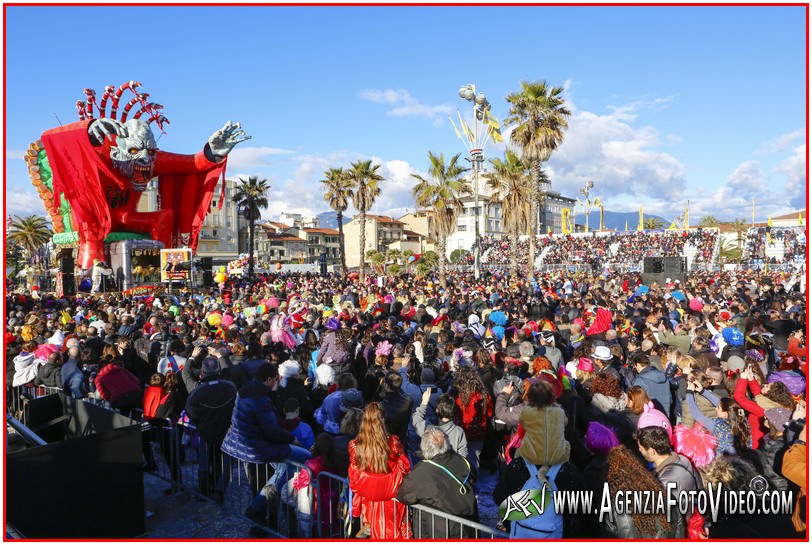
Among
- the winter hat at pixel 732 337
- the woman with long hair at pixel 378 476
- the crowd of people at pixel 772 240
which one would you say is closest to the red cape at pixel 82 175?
the winter hat at pixel 732 337

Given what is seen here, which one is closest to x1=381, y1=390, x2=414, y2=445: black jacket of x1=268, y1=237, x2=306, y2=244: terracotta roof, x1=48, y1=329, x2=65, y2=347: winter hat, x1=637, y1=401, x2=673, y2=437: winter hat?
x1=637, y1=401, x2=673, y2=437: winter hat

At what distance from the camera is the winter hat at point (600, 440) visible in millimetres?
4449

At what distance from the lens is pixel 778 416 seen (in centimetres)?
482

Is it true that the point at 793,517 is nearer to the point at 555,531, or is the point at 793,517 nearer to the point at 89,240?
the point at 555,531

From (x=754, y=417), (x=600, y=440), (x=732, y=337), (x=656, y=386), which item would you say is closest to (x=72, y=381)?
(x=600, y=440)

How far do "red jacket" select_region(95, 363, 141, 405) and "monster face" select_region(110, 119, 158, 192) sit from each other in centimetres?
3097

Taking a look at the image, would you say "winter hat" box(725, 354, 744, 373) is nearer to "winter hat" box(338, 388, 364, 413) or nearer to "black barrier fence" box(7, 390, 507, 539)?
"black barrier fence" box(7, 390, 507, 539)

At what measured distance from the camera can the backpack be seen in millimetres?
3619

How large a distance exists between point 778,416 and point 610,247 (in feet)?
180

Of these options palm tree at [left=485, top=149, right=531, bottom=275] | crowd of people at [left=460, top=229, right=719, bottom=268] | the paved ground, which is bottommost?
the paved ground

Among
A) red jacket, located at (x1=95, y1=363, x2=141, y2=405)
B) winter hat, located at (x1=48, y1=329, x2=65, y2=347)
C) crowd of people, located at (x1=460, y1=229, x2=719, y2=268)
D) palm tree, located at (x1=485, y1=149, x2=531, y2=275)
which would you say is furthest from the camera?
crowd of people, located at (x1=460, y1=229, x2=719, y2=268)

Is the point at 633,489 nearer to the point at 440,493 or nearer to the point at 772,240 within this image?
the point at 440,493

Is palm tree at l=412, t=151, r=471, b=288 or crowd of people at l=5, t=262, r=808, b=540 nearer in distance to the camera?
crowd of people at l=5, t=262, r=808, b=540

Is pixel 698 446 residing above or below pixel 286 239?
below
